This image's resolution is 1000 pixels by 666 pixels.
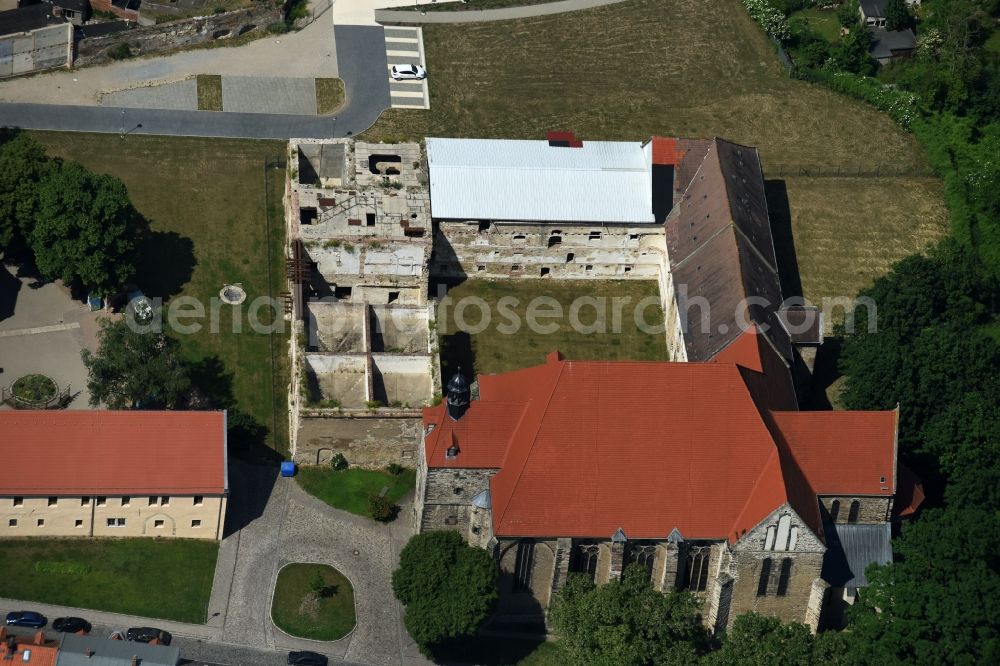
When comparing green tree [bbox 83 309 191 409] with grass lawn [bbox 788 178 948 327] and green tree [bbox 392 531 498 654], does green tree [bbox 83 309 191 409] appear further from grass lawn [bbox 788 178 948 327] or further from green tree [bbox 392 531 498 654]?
grass lawn [bbox 788 178 948 327]

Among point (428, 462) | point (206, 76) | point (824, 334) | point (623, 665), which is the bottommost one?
point (623, 665)

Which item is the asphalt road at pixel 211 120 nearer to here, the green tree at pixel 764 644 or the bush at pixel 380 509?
the bush at pixel 380 509

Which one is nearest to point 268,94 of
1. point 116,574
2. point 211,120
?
point 211,120

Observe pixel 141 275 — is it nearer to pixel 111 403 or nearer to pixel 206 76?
pixel 111 403

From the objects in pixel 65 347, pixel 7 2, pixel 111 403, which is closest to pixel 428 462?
pixel 111 403

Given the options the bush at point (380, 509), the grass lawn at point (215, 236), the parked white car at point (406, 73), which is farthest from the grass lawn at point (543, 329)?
the parked white car at point (406, 73)

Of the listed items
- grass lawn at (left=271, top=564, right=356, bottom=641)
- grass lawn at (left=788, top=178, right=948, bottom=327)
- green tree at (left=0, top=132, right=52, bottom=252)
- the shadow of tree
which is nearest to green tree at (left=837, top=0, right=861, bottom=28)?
grass lawn at (left=788, top=178, right=948, bottom=327)
